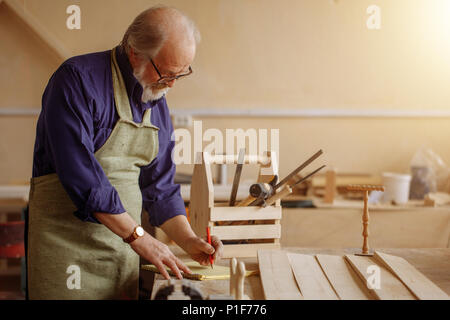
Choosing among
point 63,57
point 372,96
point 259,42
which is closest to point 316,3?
point 259,42

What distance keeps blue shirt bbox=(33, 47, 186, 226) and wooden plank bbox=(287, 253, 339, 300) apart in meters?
0.59

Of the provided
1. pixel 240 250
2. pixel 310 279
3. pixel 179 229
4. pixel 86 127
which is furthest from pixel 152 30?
pixel 310 279

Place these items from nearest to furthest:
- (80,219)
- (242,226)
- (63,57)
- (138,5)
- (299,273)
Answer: (299,273)
(80,219)
(242,226)
(138,5)
(63,57)

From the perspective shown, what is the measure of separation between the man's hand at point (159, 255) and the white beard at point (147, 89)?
538 mm

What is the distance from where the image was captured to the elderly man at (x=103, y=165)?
144 centimetres

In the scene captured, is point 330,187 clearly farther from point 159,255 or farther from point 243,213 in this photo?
point 159,255

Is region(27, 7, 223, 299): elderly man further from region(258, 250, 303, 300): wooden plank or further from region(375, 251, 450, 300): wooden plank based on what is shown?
region(375, 251, 450, 300): wooden plank

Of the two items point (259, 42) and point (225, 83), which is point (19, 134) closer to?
point (225, 83)

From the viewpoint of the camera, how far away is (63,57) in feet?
11.7

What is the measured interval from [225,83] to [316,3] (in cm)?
99

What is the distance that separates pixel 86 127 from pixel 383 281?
1030 mm

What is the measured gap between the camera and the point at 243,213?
5.62 feet

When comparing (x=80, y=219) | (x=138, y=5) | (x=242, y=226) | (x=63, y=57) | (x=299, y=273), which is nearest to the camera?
(x=299, y=273)

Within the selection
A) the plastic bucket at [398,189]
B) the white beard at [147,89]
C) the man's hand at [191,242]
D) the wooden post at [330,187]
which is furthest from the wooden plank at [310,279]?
the plastic bucket at [398,189]
